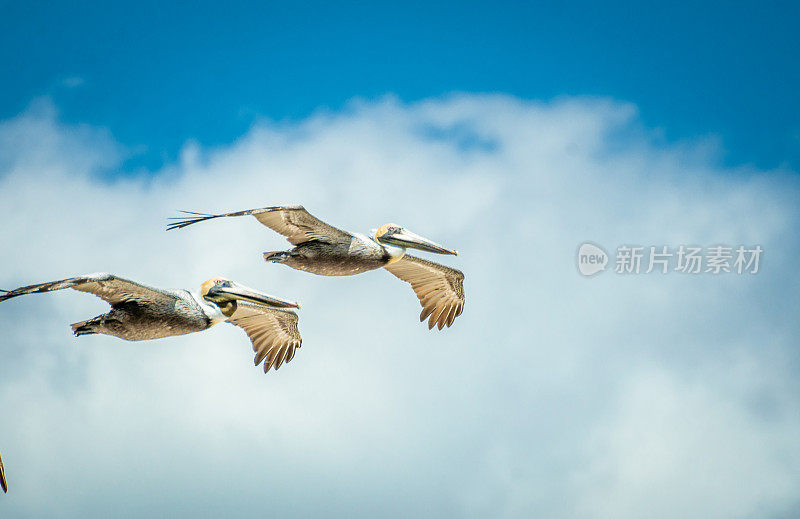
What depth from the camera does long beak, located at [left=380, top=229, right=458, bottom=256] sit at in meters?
21.7

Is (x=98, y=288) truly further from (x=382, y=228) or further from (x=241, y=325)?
(x=382, y=228)

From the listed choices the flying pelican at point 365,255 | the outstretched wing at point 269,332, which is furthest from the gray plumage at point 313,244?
the outstretched wing at point 269,332

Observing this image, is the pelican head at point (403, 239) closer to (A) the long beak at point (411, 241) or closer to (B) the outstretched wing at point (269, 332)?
(A) the long beak at point (411, 241)

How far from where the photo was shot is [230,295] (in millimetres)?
19453

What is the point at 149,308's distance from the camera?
18.2 metres

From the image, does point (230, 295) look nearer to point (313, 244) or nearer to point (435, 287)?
point (313, 244)

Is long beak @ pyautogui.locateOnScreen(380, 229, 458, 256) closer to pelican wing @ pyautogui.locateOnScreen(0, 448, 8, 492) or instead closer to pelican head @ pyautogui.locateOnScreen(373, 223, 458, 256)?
pelican head @ pyautogui.locateOnScreen(373, 223, 458, 256)

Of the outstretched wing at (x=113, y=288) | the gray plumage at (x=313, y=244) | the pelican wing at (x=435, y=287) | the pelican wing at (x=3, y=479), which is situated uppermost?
the pelican wing at (x=435, y=287)

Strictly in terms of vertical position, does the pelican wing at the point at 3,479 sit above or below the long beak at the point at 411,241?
below

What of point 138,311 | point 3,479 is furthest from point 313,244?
point 3,479

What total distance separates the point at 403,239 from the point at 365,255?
3.58 feet

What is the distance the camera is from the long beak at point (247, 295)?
19406 mm

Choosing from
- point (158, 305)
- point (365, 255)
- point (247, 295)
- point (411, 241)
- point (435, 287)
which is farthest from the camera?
point (435, 287)

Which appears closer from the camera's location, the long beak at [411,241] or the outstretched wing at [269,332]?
the outstretched wing at [269,332]
